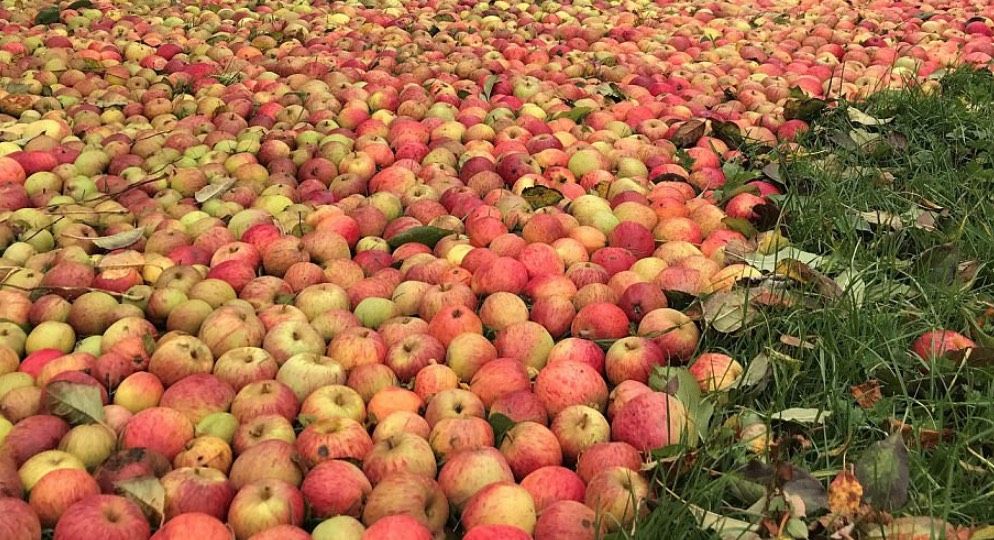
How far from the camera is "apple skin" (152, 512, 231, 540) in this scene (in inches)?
80.9

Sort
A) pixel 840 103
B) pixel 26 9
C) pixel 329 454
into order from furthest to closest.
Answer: pixel 26 9
pixel 840 103
pixel 329 454

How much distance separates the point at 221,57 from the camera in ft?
19.8

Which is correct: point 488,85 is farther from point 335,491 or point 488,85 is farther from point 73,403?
point 335,491

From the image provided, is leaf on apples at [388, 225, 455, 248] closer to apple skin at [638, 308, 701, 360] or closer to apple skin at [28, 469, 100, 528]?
apple skin at [638, 308, 701, 360]

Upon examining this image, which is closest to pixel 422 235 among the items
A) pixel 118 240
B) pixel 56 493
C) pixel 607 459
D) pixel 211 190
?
pixel 211 190

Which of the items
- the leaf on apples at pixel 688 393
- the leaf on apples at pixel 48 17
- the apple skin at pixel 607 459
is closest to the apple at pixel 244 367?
the apple skin at pixel 607 459

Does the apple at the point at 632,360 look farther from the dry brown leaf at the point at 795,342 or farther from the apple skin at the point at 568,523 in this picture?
the apple skin at the point at 568,523

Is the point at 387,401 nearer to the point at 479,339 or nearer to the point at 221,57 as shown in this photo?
the point at 479,339

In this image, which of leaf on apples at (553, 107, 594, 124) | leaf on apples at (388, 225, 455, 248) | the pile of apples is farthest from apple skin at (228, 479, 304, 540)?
leaf on apples at (553, 107, 594, 124)

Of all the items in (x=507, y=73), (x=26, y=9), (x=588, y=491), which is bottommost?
(x=26, y=9)

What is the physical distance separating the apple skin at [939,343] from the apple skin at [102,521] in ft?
7.17

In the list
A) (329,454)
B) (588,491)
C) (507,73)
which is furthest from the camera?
(507,73)

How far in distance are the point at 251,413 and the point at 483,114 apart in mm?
2842

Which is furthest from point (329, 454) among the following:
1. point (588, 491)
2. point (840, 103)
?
point (840, 103)
